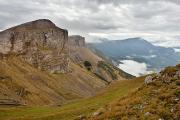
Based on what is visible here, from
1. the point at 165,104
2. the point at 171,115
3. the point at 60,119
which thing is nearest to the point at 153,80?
the point at 165,104

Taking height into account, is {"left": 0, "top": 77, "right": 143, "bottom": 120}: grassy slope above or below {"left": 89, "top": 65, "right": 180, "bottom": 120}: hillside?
below

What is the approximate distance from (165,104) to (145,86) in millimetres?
6134

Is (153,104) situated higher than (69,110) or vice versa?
(153,104)

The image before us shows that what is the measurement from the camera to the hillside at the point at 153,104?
25.7 metres

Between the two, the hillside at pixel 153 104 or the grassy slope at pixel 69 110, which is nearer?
the hillside at pixel 153 104

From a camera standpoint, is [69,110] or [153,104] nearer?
[153,104]

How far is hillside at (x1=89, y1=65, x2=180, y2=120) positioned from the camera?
1010 inches

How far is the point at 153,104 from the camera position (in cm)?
2723

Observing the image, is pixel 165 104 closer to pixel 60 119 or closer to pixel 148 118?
pixel 148 118

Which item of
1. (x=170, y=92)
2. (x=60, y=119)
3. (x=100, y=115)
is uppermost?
(x=170, y=92)

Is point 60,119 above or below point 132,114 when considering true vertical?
below

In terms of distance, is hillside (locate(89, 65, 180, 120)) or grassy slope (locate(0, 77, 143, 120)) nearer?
hillside (locate(89, 65, 180, 120))

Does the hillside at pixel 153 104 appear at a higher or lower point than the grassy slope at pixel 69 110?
higher

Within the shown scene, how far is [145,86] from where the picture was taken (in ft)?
109
